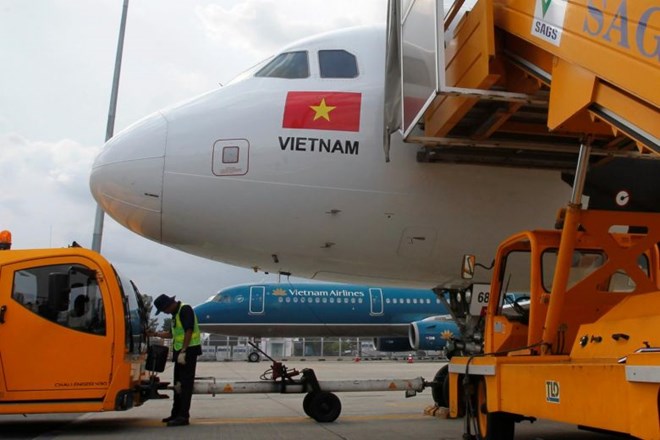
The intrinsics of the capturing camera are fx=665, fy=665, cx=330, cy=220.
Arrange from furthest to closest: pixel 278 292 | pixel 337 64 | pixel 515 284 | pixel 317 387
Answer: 1. pixel 278 292
2. pixel 317 387
3. pixel 337 64
4. pixel 515 284

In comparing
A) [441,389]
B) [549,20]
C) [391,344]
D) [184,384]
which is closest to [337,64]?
[549,20]

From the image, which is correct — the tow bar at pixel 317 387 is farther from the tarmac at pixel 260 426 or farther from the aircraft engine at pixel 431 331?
the aircraft engine at pixel 431 331

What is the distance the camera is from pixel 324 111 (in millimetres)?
6703

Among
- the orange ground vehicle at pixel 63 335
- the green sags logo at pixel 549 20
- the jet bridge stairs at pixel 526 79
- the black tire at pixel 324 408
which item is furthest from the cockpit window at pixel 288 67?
the black tire at pixel 324 408

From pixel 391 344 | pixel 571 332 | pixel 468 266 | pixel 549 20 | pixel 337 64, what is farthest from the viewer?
pixel 391 344

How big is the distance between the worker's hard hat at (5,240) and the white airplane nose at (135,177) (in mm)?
1319

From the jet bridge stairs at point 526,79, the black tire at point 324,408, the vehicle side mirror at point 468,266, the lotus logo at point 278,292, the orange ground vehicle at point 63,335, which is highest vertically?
the jet bridge stairs at point 526,79

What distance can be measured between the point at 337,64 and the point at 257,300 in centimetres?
2103

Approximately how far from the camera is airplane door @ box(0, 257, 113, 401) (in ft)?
21.0

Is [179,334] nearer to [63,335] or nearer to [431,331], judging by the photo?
[63,335]

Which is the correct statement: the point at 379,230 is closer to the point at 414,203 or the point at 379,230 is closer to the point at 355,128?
the point at 414,203

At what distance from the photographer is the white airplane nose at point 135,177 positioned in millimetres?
6469

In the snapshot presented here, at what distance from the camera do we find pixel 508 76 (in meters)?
5.34

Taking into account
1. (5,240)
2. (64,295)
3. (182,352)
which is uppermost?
(5,240)
